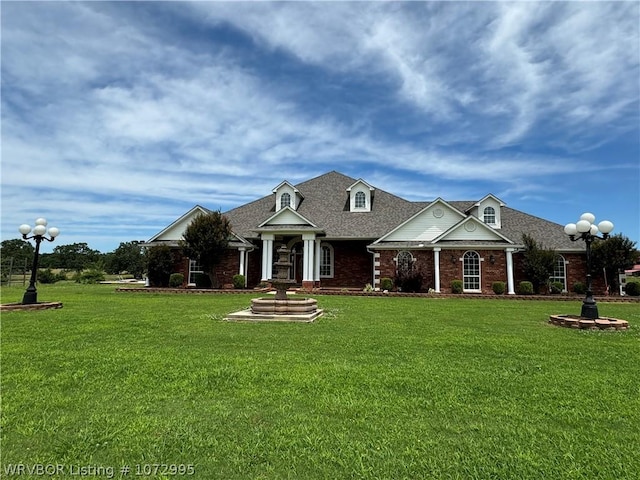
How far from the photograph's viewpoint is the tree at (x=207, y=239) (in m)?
22.1

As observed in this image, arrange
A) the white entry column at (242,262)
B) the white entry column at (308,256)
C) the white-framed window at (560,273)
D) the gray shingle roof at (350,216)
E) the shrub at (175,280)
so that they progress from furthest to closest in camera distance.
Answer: the gray shingle roof at (350,216) < the white entry column at (242,262) < the white entry column at (308,256) < the shrub at (175,280) < the white-framed window at (560,273)

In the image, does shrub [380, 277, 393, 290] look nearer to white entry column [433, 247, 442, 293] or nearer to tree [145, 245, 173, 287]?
white entry column [433, 247, 442, 293]

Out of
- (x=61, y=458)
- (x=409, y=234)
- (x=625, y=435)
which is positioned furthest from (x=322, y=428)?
(x=409, y=234)

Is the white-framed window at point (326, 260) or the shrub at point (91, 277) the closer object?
the white-framed window at point (326, 260)

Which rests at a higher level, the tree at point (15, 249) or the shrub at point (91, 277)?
the tree at point (15, 249)

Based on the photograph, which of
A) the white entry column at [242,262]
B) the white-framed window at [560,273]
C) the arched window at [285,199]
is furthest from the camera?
the arched window at [285,199]

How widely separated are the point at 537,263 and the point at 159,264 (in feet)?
73.5

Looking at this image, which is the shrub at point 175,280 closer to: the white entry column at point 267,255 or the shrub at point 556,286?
the white entry column at point 267,255

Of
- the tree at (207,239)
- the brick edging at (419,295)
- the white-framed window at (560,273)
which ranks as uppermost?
the tree at (207,239)

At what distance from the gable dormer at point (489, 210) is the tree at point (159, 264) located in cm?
1986

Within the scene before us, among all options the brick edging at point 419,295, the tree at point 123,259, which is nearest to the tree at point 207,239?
the brick edging at point 419,295

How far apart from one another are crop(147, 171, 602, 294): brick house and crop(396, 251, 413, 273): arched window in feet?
0.20

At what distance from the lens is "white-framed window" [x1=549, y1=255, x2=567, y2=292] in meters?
23.2

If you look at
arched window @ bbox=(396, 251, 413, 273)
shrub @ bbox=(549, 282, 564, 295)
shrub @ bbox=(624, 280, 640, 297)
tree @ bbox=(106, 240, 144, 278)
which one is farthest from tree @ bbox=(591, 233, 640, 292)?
tree @ bbox=(106, 240, 144, 278)
